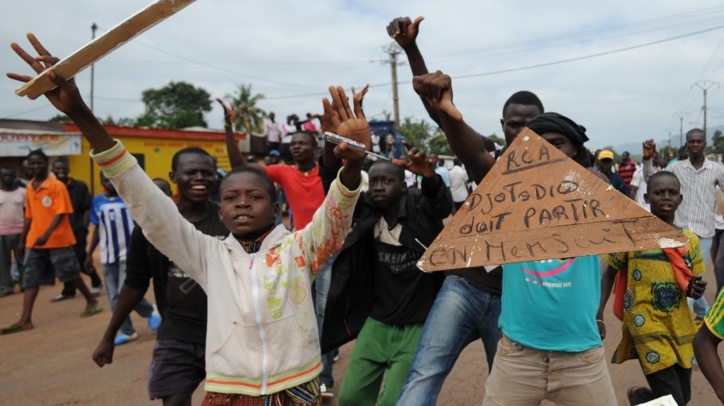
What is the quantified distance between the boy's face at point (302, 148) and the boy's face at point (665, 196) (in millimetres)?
2659

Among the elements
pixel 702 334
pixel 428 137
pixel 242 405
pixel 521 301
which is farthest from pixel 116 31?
pixel 428 137

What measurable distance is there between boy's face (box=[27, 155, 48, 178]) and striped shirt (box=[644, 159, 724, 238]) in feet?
22.6

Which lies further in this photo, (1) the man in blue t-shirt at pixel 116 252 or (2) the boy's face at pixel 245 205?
(1) the man in blue t-shirt at pixel 116 252

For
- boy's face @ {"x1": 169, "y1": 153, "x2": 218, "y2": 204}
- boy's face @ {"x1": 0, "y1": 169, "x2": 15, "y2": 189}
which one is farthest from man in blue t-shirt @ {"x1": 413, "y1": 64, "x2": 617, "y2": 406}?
boy's face @ {"x1": 0, "y1": 169, "x2": 15, "y2": 189}

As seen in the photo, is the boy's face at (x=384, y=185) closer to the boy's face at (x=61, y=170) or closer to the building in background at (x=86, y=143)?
the boy's face at (x=61, y=170)

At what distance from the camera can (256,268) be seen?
221 centimetres

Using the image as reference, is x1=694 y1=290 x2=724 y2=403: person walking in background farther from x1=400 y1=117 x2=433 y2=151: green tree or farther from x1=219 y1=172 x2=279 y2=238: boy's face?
x1=400 y1=117 x2=433 y2=151: green tree

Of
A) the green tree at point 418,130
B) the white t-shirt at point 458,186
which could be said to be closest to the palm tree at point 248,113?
the green tree at point 418,130

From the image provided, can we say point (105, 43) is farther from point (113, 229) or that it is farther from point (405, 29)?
point (113, 229)

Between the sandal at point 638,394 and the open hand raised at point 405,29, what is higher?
the open hand raised at point 405,29

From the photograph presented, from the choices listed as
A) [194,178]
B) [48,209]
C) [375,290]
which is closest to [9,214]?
[48,209]

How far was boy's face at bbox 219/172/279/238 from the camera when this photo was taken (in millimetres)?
2256

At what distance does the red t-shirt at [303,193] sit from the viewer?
4.61 metres

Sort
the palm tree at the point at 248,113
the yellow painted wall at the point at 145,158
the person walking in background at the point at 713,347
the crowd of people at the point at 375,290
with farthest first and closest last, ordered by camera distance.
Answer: the palm tree at the point at 248,113 → the yellow painted wall at the point at 145,158 → the crowd of people at the point at 375,290 → the person walking in background at the point at 713,347
